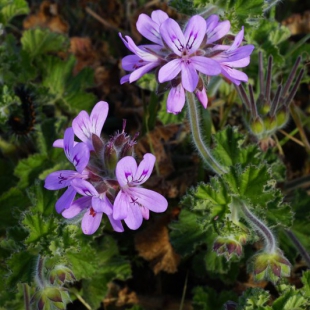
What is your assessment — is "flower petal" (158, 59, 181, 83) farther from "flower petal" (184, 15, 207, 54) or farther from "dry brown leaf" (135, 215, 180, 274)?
"dry brown leaf" (135, 215, 180, 274)

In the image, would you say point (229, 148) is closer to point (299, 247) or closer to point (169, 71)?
point (299, 247)

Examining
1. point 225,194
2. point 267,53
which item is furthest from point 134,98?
point 225,194

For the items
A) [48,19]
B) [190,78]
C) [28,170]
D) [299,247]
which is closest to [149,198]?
[190,78]

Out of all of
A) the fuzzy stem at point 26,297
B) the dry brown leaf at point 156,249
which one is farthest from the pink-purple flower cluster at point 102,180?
the dry brown leaf at point 156,249

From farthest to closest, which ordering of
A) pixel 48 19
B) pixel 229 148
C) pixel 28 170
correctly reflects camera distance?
pixel 48 19 < pixel 28 170 < pixel 229 148

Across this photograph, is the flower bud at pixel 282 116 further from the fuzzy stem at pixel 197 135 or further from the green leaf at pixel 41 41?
the green leaf at pixel 41 41

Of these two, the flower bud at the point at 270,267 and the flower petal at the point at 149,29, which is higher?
the flower petal at the point at 149,29
